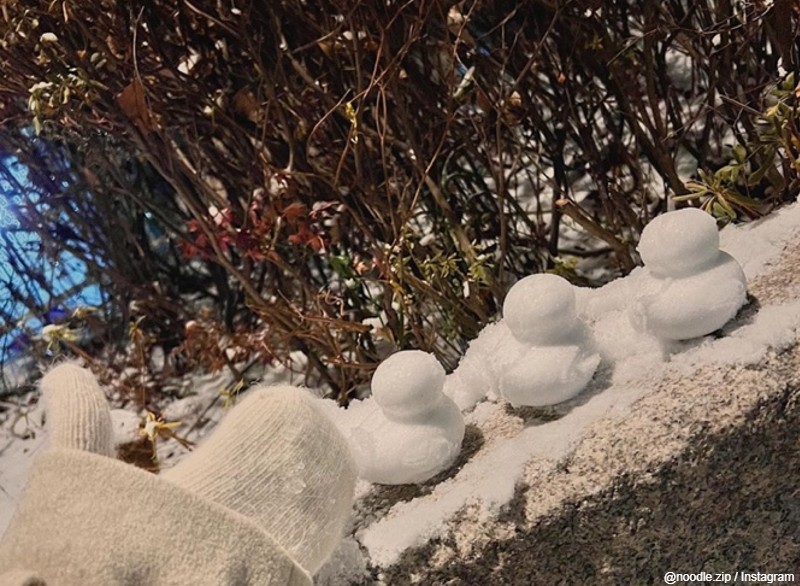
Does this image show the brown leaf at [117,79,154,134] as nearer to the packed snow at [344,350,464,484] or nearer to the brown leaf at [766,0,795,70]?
the packed snow at [344,350,464,484]

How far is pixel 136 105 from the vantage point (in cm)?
163

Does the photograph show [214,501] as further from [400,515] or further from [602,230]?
[602,230]

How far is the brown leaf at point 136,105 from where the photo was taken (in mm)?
1603

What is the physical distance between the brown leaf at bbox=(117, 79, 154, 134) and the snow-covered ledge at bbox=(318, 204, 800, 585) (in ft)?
2.95

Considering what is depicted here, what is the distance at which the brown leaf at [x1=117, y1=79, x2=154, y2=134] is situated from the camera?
1.60 meters

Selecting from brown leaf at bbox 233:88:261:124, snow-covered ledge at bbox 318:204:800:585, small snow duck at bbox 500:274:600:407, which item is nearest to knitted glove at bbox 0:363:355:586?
snow-covered ledge at bbox 318:204:800:585

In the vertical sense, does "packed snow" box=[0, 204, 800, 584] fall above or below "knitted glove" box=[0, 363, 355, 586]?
below

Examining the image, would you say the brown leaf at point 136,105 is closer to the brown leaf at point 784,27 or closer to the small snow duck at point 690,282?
the small snow duck at point 690,282

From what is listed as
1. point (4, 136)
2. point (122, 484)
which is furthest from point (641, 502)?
point (4, 136)

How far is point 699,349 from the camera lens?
1165 millimetres

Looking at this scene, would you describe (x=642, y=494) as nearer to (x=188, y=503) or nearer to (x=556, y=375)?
(x=556, y=375)

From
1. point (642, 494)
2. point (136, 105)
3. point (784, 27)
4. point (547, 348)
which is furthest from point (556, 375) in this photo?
point (136, 105)

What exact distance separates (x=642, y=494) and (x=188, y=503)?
0.53 meters

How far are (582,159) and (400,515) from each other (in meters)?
1.04
